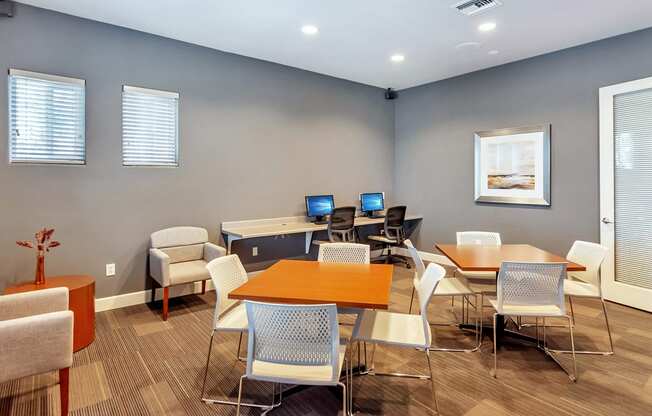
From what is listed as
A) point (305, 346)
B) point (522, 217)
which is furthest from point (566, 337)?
point (305, 346)

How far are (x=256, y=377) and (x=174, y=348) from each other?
1640 millimetres

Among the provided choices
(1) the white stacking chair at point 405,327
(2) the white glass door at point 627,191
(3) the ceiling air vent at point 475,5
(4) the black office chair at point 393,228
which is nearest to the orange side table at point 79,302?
(1) the white stacking chair at point 405,327

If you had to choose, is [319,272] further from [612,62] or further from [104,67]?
[612,62]

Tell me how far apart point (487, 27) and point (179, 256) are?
162 inches

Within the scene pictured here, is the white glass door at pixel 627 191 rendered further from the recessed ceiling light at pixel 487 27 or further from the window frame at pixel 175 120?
the window frame at pixel 175 120

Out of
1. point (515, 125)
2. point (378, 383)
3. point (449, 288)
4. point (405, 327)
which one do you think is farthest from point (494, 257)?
point (515, 125)

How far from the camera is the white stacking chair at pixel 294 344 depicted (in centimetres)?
164

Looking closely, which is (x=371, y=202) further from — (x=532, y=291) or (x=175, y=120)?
(x=532, y=291)

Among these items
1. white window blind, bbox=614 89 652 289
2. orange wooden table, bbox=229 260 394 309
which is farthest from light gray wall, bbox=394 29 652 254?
orange wooden table, bbox=229 260 394 309

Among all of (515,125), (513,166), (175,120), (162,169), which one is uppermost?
(515,125)

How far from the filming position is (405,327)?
7.49 ft

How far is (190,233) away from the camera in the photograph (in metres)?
4.18

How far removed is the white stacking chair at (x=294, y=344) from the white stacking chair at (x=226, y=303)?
0.51 metres

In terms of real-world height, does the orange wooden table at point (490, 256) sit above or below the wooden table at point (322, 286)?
above
